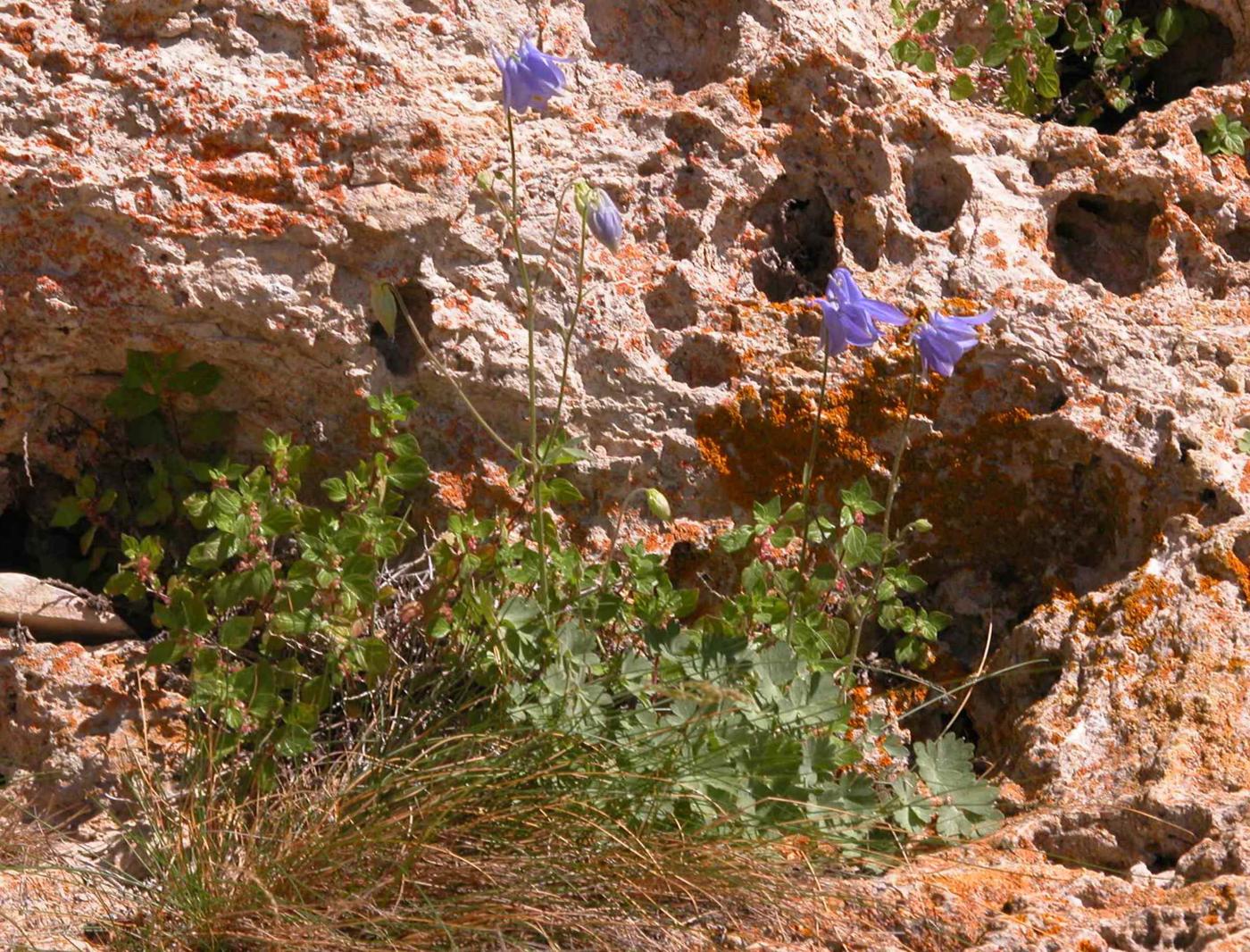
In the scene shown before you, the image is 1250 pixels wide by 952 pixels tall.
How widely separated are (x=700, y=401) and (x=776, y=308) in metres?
0.29

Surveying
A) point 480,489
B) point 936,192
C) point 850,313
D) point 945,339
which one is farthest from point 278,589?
point 936,192

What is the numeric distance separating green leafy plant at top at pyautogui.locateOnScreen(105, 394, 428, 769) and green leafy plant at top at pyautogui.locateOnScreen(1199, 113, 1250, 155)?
6.81ft

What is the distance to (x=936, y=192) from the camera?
3.39m

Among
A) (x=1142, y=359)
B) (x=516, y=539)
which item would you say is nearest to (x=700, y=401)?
(x=516, y=539)

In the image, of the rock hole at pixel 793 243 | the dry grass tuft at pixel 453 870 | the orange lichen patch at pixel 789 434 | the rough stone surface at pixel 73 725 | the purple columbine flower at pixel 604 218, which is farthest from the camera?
the rock hole at pixel 793 243

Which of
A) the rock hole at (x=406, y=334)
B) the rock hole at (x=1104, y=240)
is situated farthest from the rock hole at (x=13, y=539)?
the rock hole at (x=1104, y=240)

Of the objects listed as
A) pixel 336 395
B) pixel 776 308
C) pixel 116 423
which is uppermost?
pixel 776 308

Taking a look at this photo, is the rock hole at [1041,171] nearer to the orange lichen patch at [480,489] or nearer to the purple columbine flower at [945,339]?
the purple columbine flower at [945,339]

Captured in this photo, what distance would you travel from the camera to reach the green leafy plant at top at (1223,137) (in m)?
3.46

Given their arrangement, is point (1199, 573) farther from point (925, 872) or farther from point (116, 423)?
point (116, 423)

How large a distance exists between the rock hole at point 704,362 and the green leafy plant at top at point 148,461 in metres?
1.00

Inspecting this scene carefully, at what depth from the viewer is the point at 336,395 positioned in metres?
3.03

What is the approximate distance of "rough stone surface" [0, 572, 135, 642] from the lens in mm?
2938

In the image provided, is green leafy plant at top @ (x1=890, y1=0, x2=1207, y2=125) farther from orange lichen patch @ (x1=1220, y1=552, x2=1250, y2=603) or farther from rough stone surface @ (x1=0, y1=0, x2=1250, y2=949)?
orange lichen patch @ (x1=1220, y1=552, x2=1250, y2=603)
